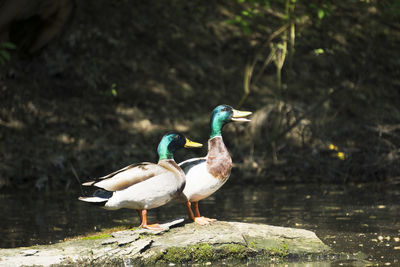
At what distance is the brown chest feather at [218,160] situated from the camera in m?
6.46

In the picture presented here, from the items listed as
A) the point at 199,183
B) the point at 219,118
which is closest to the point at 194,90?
the point at 219,118

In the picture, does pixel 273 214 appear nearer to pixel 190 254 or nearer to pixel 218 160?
pixel 218 160

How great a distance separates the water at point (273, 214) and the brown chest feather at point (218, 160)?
1.39 m

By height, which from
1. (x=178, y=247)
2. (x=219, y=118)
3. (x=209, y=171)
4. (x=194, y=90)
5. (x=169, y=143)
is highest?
(x=194, y=90)

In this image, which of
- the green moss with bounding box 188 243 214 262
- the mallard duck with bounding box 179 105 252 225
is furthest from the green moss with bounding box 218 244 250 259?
the mallard duck with bounding box 179 105 252 225

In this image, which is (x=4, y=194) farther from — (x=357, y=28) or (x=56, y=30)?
(x=357, y=28)

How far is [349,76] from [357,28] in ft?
8.01

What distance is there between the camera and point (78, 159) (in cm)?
1226

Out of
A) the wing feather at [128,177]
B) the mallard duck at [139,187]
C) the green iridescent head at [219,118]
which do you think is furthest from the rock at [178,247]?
the green iridescent head at [219,118]

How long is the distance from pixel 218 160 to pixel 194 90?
28.1 ft

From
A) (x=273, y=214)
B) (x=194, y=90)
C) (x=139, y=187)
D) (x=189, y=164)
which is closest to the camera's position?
(x=139, y=187)

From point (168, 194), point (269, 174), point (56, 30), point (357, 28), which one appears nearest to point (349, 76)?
point (357, 28)

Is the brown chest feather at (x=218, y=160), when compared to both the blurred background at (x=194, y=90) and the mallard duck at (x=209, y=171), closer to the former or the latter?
the mallard duck at (x=209, y=171)

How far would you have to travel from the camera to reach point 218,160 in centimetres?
649
